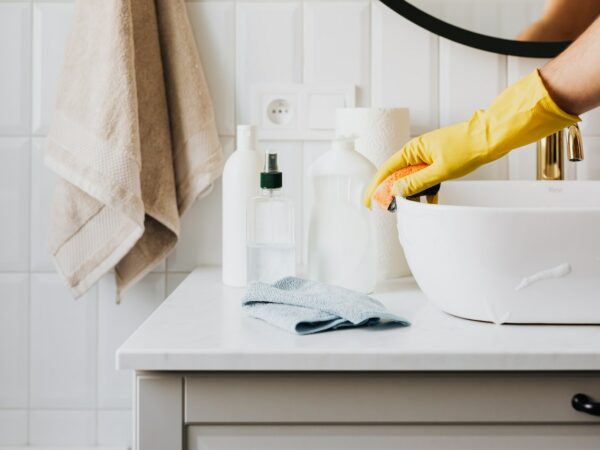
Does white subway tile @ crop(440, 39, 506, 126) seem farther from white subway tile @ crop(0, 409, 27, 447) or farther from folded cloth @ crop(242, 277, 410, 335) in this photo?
white subway tile @ crop(0, 409, 27, 447)

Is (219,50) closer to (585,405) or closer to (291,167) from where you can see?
(291,167)

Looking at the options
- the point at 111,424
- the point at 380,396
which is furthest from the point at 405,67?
the point at 111,424

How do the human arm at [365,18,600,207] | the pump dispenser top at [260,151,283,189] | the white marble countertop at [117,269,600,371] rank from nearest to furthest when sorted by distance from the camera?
the white marble countertop at [117,269,600,371]
the human arm at [365,18,600,207]
the pump dispenser top at [260,151,283,189]

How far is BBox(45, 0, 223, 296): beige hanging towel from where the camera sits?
1.15m

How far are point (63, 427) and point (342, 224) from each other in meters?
0.68

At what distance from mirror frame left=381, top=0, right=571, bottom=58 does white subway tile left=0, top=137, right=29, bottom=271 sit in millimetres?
693

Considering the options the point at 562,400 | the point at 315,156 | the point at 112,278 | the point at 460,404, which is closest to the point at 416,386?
the point at 460,404

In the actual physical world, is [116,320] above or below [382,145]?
below

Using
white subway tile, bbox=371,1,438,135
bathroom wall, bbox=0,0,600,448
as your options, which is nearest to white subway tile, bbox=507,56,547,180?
bathroom wall, bbox=0,0,600,448

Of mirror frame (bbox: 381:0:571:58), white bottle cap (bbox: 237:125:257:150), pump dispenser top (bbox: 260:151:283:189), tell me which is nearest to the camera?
pump dispenser top (bbox: 260:151:283:189)

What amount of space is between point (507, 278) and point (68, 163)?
0.69 meters

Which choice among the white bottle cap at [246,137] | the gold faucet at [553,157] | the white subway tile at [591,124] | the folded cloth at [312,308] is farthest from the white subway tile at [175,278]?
the white subway tile at [591,124]

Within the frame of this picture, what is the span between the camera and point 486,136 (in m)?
0.97

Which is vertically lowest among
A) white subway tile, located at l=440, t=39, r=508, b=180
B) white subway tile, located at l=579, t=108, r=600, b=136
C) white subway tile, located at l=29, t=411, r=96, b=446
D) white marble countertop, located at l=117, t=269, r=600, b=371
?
white subway tile, located at l=29, t=411, r=96, b=446
